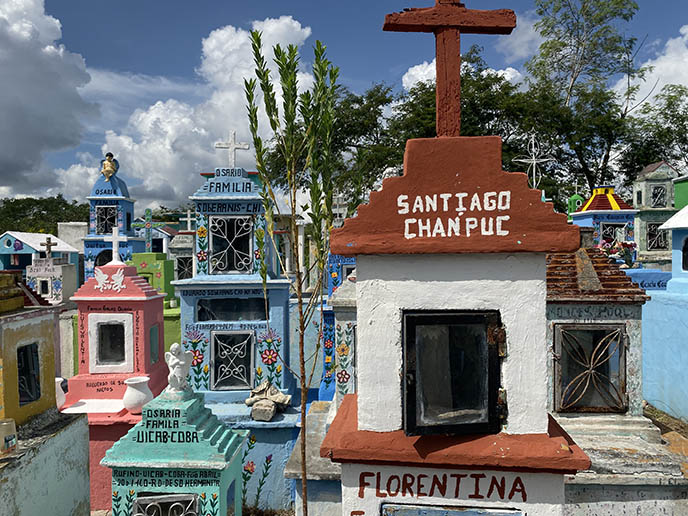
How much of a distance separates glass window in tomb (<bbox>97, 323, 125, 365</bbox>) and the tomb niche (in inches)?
329

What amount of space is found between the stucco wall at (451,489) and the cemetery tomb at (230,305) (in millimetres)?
6109

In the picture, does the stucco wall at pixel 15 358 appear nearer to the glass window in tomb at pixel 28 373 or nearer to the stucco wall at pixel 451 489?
the glass window in tomb at pixel 28 373

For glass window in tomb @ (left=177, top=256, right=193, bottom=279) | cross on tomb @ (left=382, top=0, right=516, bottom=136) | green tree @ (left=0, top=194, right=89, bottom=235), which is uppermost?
green tree @ (left=0, top=194, right=89, bottom=235)

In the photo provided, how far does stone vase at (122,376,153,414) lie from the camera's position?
9.15 meters

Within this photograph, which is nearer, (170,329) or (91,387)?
(91,387)

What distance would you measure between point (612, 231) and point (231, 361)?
17751mm

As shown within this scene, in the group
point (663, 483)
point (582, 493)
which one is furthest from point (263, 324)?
point (663, 483)

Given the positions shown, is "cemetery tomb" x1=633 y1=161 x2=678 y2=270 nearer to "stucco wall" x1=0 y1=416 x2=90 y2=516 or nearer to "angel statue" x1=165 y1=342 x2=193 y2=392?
"angel statue" x1=165 y1=342 x2=193 y2=392

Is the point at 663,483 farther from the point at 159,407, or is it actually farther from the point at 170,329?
the point at 170,329

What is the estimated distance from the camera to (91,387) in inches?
390

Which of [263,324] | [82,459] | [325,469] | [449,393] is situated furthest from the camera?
[263,324]

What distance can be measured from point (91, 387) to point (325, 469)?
6.40m

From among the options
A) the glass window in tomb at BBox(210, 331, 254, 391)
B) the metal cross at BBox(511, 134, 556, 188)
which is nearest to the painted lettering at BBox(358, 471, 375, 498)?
the glass window in tomb at BBox(210, 331, 254, 391)

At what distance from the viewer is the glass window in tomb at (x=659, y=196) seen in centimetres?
2536
